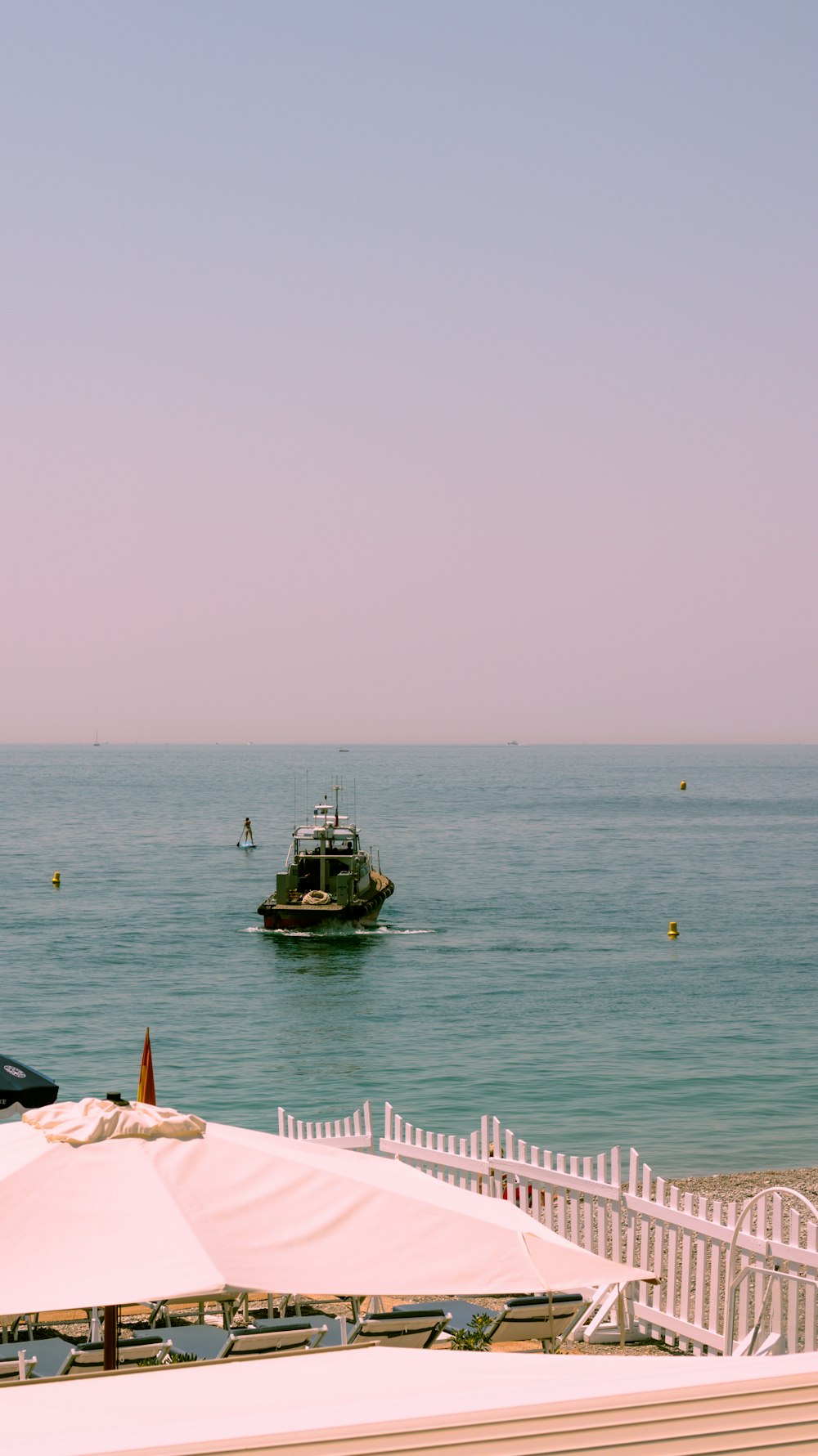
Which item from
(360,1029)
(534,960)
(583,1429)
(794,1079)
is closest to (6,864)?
(534,960)

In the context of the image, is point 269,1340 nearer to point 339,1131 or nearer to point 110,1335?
point 110,1335

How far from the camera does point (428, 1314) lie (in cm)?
962

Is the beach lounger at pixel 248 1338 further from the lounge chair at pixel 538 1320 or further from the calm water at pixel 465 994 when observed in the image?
the calm water at pixel 465 994

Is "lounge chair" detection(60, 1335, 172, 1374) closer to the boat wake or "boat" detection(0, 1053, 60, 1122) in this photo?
"boat" detection(0, 1053, 60, 1122)

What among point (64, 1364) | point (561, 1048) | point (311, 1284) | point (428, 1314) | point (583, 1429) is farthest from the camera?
point (561, 1048)

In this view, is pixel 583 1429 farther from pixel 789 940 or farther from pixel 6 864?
pixel 6 864

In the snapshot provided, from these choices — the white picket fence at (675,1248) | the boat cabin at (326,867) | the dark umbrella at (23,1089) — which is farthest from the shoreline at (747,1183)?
the boat cabin at (326,867)

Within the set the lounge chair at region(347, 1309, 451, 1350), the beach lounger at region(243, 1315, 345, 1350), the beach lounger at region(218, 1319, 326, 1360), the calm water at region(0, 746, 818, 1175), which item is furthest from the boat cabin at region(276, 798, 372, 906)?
the beach lounger at region(218, 1319, 326, 1360)

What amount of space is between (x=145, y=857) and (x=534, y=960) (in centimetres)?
5457

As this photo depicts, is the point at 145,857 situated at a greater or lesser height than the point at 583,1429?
lesser

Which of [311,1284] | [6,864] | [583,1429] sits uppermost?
[583,1429]

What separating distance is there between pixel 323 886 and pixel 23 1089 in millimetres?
49641

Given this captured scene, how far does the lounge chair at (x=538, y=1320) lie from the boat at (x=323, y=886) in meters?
48.8

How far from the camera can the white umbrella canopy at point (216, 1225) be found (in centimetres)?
624
